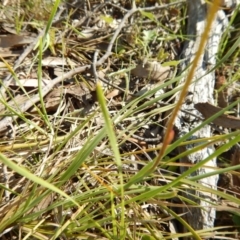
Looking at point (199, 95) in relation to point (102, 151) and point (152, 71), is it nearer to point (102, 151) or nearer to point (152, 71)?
point (152, 71)

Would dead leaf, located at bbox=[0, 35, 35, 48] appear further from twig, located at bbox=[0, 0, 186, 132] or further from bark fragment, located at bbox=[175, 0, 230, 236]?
bark fragment, located at bbox=[175, 0, 230, 236]

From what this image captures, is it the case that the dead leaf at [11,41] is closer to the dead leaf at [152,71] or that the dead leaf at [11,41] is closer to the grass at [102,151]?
the grass at [102,151]

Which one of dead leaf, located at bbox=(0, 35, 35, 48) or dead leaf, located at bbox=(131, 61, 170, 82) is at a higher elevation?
dead leaf, located at bbox=(0, 35, 35, 48)

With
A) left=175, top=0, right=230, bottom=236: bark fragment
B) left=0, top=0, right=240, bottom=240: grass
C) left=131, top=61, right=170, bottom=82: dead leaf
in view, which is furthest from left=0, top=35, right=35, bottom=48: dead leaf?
left=175, top=0, right=230, bottom=236: bark fragment

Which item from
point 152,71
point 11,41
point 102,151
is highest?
point 11,41

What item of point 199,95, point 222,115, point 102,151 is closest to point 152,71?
point 199,95

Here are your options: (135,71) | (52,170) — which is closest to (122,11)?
(135,71)
